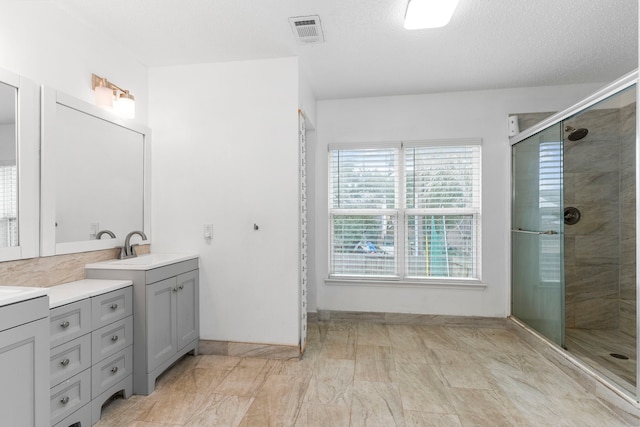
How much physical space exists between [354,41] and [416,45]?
1.64ft

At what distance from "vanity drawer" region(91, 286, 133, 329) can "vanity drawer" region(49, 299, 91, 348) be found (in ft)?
0.15

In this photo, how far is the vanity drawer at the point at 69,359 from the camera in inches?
63.6

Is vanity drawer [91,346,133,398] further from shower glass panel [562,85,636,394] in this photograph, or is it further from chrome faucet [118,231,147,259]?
shower glass panel [562,85,636,394]

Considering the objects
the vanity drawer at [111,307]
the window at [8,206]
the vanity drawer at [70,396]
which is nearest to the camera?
the vanity drawer at [70,396]

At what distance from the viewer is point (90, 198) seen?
2346mm

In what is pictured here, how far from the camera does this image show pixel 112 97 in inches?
96.9

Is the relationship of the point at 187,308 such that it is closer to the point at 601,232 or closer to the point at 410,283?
the point at 410,283

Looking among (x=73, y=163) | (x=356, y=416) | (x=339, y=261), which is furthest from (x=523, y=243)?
(x=73, y=163)

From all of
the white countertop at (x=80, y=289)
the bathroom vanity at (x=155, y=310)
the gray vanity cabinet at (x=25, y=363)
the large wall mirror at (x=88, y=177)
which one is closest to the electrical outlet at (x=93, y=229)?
the large wall mirror at (x=88, y=177)

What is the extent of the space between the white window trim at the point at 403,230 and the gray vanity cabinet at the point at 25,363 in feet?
8.78

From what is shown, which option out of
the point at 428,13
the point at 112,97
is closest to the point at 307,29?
the point at 428,13

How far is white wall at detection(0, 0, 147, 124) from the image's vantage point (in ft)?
5.97

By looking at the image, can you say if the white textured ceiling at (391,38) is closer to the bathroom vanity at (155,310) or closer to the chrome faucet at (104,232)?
the chrome faucet at (104,232)

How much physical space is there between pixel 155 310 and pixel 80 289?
0.47 m
